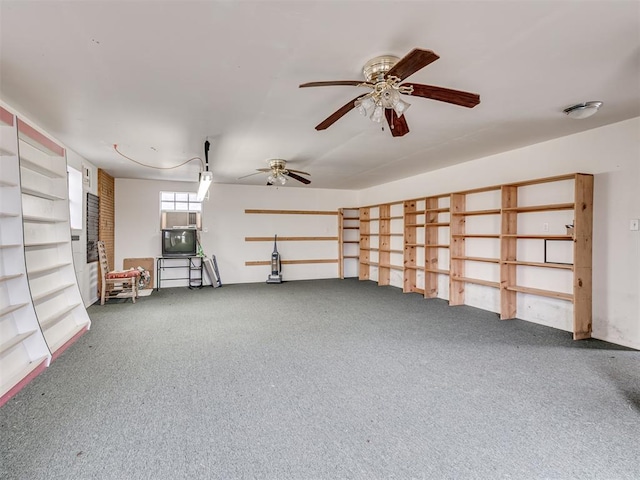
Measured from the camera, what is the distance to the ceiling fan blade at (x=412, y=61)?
1.76 metres

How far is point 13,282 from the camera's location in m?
2.87

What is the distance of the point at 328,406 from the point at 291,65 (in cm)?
246

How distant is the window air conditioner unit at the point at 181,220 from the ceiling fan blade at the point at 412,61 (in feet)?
21.2

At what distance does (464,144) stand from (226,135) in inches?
125

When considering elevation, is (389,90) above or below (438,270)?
above

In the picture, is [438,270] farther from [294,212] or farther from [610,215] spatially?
[294,212]

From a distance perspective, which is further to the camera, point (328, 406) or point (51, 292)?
point (51, 292)

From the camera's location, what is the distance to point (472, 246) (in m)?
5.62

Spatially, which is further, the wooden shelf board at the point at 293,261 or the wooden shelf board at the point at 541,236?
the wooden shelf board at the point at 293,261

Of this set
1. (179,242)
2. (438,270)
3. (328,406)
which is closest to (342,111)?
(328,406)

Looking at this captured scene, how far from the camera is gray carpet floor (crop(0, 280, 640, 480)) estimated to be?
1.77 m

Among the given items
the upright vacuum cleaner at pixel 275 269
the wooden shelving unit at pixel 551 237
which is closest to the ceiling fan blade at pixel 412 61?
the wooden shelving unit at pixel 551 237

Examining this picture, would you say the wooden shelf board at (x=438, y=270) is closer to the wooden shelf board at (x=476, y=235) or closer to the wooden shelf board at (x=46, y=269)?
the wooden shelf board at (x=476, y=235)

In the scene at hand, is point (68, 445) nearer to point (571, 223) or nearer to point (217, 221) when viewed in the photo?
point (571, 223)
